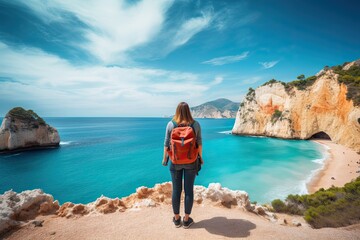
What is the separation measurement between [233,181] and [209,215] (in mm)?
14173

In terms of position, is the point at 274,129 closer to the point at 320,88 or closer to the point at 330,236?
the point at 320,88

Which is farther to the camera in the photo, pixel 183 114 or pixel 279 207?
pixel 279 207

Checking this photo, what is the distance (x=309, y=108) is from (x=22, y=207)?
42751 millimetres

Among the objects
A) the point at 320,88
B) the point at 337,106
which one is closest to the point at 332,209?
the point at 337,106

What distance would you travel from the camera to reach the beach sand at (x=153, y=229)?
10.1 ft

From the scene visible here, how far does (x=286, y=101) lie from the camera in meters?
39.5

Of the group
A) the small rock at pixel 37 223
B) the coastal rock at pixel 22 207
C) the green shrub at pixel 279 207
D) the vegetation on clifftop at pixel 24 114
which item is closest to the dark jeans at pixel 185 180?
the small rock at pixel 37 223

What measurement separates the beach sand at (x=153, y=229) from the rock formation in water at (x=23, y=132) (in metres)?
36.1

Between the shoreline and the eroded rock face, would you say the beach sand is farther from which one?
the eroded rock face

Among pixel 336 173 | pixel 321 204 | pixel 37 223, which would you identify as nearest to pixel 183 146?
pixel 37 223

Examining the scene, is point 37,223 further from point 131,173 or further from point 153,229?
point 131,173

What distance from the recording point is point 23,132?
30641mm

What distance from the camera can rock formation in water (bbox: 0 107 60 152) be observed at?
29047 mm

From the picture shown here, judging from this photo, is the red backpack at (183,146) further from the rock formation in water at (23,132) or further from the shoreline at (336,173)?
the rock formation in water at (23,132)
